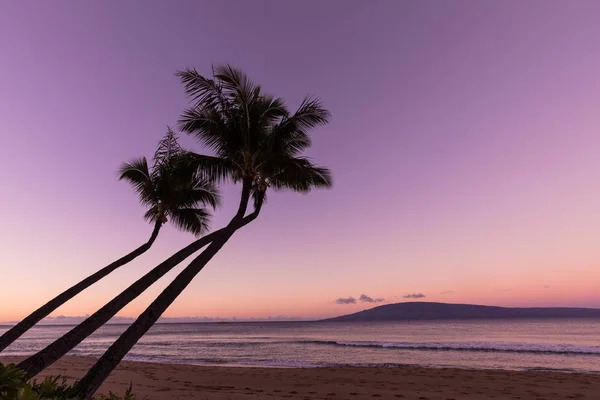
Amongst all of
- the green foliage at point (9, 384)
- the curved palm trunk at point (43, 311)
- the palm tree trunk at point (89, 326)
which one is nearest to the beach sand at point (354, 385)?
the curved palm trunk at point (43, 311)

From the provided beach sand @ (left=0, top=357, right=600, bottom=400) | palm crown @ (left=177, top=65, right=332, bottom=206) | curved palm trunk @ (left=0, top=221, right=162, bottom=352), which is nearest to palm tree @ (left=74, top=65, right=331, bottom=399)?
palm crown @ (left=177, top=65, right=332, bottom=206)

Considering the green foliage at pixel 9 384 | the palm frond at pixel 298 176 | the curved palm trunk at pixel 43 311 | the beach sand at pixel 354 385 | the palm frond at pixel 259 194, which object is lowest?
→ the beach sand at pixel 354 385

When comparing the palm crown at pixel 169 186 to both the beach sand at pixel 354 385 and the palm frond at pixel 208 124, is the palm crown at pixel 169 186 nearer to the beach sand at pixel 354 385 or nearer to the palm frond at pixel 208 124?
the palm frond at pixel 208 124

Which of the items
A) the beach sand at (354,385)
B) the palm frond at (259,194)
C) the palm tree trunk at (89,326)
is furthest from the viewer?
the beach sand at (354,385)

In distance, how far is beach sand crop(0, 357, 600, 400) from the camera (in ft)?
42.1

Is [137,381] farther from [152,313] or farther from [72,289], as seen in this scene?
[152,313]

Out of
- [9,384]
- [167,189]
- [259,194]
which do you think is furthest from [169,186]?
[9,384]

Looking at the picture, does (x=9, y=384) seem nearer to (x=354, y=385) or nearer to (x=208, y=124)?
(x=208, y=124)

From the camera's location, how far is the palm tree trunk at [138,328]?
5.69 m

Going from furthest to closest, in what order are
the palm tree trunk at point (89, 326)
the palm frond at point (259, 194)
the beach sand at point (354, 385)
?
the beach sand at point (354, 385), the palm frond at point (259, 194), the palm tree trunk at point (89, 326)

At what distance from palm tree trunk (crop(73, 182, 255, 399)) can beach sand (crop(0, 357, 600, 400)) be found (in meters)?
6.49

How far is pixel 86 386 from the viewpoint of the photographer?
221 inches

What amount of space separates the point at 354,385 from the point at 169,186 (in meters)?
10.9

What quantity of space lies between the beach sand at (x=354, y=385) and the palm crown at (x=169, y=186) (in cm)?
653
